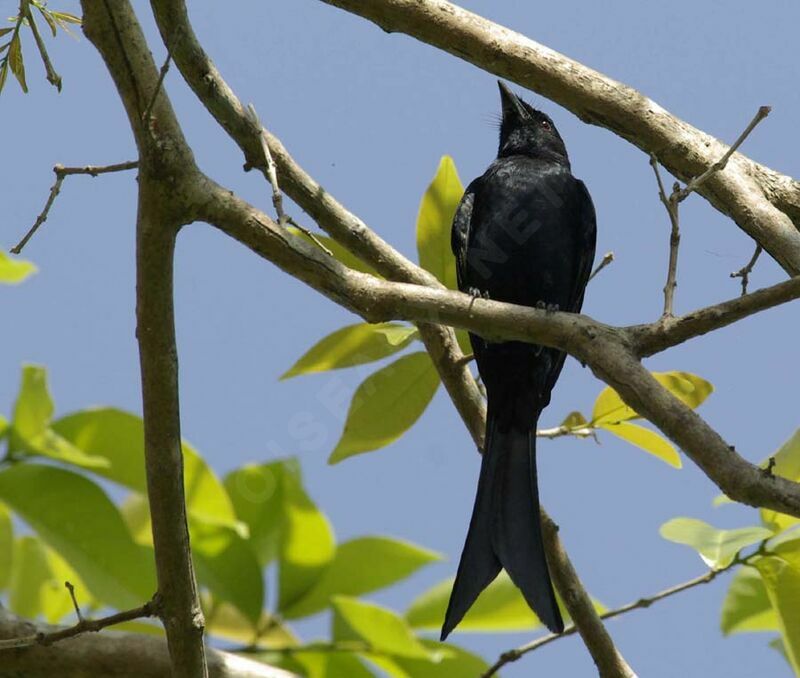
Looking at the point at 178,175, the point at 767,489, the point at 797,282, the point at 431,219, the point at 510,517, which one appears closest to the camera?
the point at 767,489

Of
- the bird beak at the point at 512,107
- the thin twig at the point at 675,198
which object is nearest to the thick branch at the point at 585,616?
the thin twig at the point at 675,198

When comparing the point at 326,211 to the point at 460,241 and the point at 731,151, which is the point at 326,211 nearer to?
the point at 460,241

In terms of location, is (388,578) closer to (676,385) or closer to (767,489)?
(676,385)

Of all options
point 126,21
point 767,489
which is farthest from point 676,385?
point 126,21

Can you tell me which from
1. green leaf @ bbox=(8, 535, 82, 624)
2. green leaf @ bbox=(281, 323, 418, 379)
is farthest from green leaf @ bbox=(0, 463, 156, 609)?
green leaf @ bbox=(8, 535, 82, 624)

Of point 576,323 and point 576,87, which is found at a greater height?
point 576,87

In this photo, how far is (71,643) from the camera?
2.50m

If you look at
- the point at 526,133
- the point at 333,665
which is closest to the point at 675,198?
the point at 333,665

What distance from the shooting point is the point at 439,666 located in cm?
260

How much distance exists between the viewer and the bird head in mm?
4043

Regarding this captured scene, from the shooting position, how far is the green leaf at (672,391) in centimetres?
247

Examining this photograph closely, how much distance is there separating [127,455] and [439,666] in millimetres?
889

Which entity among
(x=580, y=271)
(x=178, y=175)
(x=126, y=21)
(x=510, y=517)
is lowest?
(x=510, y=517)

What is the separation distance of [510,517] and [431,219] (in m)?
0.84
